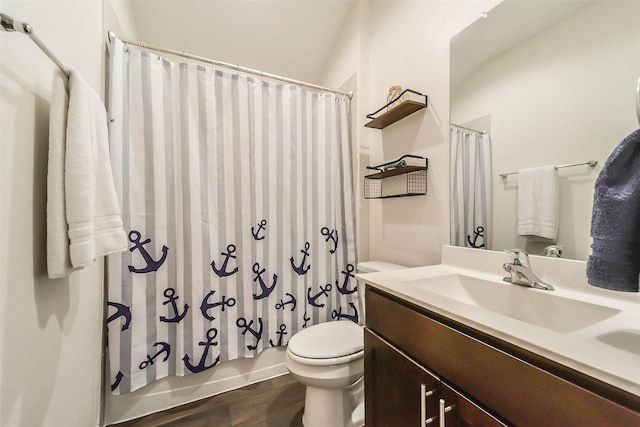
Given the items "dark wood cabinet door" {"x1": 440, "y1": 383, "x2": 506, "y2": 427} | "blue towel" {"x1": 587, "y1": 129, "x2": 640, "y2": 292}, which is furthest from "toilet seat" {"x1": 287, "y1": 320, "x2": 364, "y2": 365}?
"blue towel" {"x1": 587, "y1": 129, "x2": 640, "y2": 292}

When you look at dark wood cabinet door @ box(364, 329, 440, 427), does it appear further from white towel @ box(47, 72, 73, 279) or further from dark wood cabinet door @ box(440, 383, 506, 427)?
white towel @ box(47, 72, 73, 279)

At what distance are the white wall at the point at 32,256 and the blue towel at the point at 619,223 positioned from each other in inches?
49.1

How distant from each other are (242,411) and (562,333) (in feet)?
4.79

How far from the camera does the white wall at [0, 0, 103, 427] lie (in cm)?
53

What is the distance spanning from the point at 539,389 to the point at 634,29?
3.22 feet

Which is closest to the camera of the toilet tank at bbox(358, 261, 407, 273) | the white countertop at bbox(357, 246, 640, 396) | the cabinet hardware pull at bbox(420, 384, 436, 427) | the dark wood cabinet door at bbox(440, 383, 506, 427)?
the white countertop at bbox(357, 246, 640, 396)

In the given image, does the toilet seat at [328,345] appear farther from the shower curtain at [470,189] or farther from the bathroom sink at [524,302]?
the shower curtain at [470,189]

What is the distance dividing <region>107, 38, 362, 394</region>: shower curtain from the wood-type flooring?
0.69ft

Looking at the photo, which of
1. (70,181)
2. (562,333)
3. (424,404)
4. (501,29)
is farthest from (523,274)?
(70,181)

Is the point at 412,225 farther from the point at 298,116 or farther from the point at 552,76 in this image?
the point at 298,116

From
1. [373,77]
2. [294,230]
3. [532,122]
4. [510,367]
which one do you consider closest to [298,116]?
[373,77]

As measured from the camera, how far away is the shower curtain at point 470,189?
100 centimetres

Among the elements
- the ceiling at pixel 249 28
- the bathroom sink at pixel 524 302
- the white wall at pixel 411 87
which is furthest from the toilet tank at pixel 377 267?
the ceiling at pixel 249 28

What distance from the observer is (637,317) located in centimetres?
54
